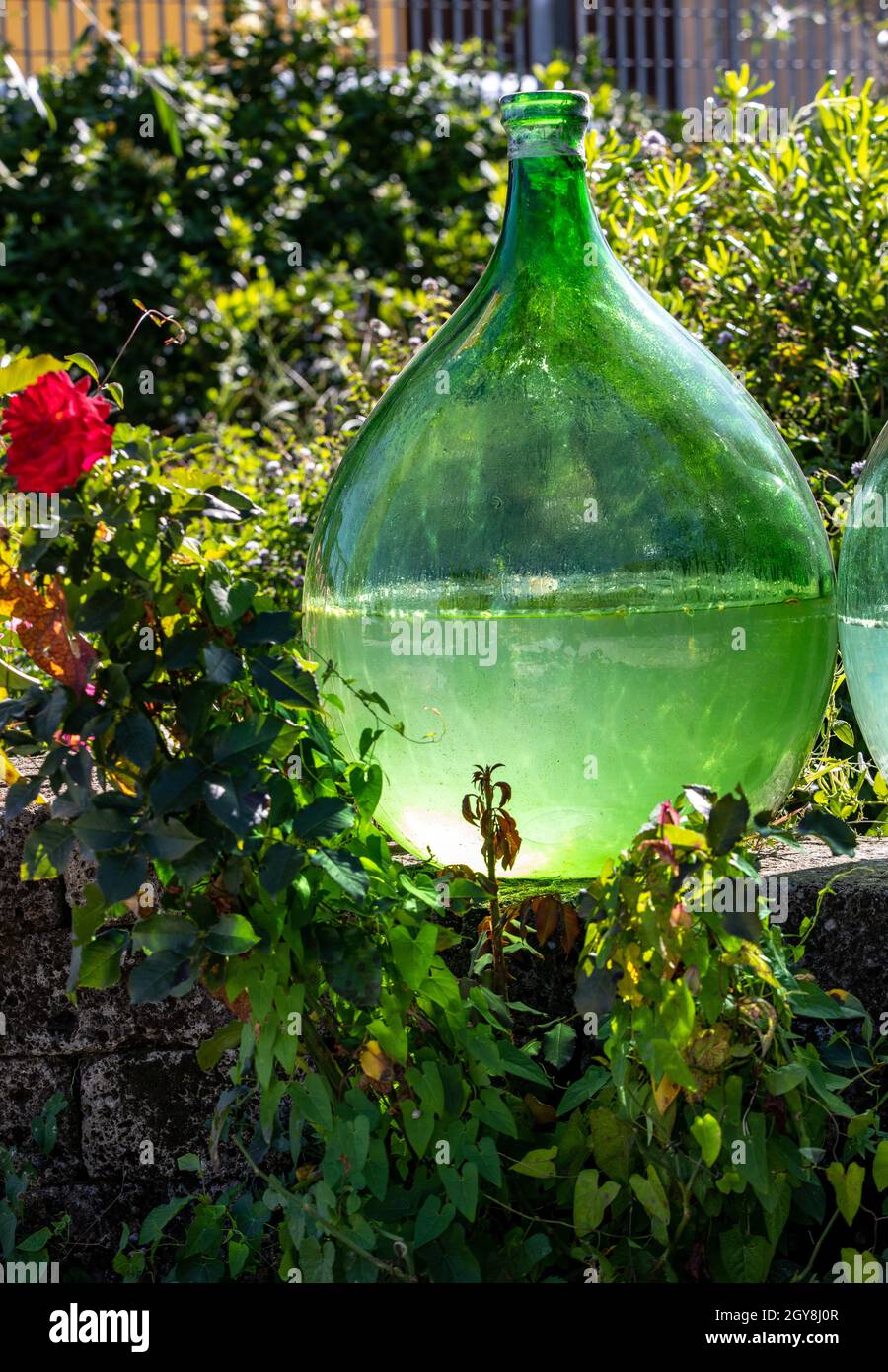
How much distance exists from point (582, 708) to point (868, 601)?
41cm

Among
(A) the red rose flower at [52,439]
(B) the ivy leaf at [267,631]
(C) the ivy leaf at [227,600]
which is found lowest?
(B) the ivy leaf at [267,631]

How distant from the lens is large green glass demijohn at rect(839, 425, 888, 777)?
1913 mm

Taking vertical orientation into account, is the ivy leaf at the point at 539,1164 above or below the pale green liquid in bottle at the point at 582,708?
below

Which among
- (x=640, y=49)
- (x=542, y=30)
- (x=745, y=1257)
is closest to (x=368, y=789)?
(x=745, y=1257)

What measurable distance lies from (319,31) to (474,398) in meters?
4.93

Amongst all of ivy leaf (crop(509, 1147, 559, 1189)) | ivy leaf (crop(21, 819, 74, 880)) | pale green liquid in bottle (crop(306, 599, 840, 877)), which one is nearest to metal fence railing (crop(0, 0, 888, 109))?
pale green liquid in bottle (crop(306, 599, 840, 877))

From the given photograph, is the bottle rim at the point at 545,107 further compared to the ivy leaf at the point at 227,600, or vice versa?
the bottle rim at the point at 545,107

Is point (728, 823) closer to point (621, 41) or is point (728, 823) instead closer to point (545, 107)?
→ point (545, 107)

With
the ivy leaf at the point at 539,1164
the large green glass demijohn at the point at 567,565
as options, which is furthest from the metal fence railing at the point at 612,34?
the ivy leaf at the point at 539,1164

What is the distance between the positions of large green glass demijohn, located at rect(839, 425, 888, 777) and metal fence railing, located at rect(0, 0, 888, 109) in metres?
5.30

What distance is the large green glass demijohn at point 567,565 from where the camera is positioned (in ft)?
5.86

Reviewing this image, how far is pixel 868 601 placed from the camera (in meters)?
1.93

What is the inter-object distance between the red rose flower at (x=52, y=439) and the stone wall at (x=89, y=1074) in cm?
67

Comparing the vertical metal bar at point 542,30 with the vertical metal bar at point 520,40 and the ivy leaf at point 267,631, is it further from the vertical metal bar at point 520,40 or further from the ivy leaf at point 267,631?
the ivy leaf at point 267,631
